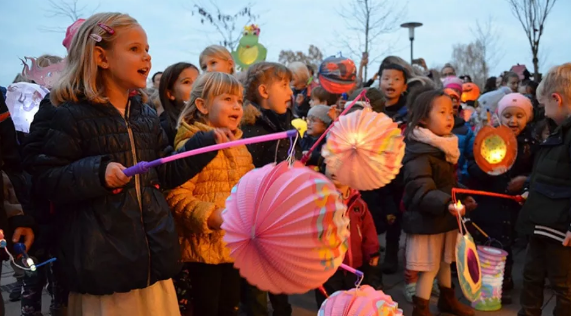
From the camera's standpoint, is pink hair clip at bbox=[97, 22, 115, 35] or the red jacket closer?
pink hair clip at bbox=[97, 22, 115, 35]

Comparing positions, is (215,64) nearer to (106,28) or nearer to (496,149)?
(106,28)

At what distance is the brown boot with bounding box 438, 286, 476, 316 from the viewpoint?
4.00 metres

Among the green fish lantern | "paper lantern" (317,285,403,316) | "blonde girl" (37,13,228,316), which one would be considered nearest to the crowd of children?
"blonde girl" (37,13,228,316)

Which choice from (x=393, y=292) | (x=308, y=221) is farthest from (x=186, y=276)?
(x=393, y=292)

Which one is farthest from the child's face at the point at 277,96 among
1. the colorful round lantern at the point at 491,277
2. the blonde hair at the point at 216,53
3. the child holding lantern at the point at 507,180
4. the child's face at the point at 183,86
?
the child holding lantern at the point at 507,180

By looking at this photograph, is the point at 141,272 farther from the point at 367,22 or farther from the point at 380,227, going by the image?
the point at 367,22

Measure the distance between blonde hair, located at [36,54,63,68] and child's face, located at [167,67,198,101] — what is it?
86cm

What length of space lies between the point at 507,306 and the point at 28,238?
4.03 metres

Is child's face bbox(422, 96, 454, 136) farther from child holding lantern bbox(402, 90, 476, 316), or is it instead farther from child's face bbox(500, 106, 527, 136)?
child's face bbox(500, 106, 527, 136)

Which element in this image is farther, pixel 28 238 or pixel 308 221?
pixel 28 238

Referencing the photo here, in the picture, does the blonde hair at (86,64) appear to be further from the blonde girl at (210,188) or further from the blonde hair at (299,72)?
the blonde hair at (299,72)

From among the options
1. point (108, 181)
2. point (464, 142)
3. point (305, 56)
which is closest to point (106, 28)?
point (108, 181)

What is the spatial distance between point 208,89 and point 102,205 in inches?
42.3

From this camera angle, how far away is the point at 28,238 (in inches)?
86.5
